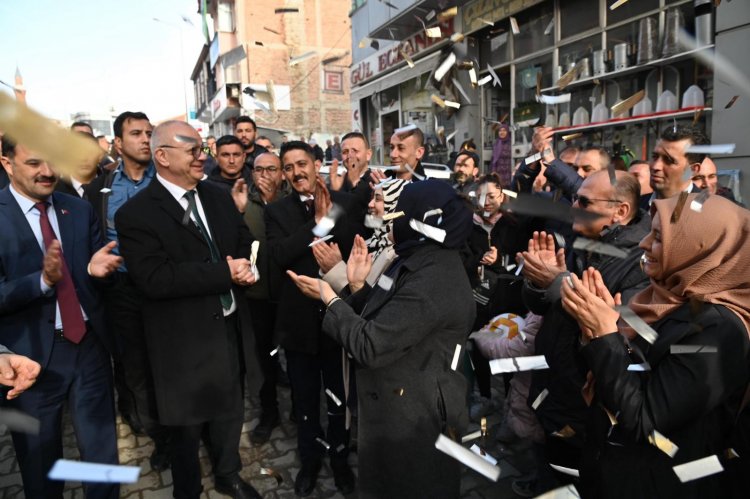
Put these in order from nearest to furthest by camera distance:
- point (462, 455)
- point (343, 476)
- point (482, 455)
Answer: point (462, 455)
point (482, 455)
point (343, 476)

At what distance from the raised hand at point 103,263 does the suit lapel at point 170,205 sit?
35 centimetres

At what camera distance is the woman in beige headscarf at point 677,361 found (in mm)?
1576

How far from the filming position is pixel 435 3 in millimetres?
12453

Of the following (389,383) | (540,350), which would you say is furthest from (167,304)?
(540,350)

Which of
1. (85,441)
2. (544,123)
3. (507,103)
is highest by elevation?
(507,103)

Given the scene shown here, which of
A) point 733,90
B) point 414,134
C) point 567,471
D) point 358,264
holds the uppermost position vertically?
point 733,90

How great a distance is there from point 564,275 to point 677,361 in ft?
3.21

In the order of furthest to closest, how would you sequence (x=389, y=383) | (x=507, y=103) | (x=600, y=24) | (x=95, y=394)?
(x=507, y=103) → (x=600, y=24) → (x=95, y=394) → (x=389, y=383)

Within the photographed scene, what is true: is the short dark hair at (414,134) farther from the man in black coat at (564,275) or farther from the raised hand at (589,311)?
the raised hand at (589,311)

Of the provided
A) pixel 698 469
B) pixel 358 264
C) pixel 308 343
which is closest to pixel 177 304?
pixel 308 343

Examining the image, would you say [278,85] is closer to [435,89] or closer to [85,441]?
[435,89]

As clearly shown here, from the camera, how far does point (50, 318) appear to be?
106 inches

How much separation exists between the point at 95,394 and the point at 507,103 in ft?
36.5

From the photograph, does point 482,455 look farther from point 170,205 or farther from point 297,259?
point 170,205
